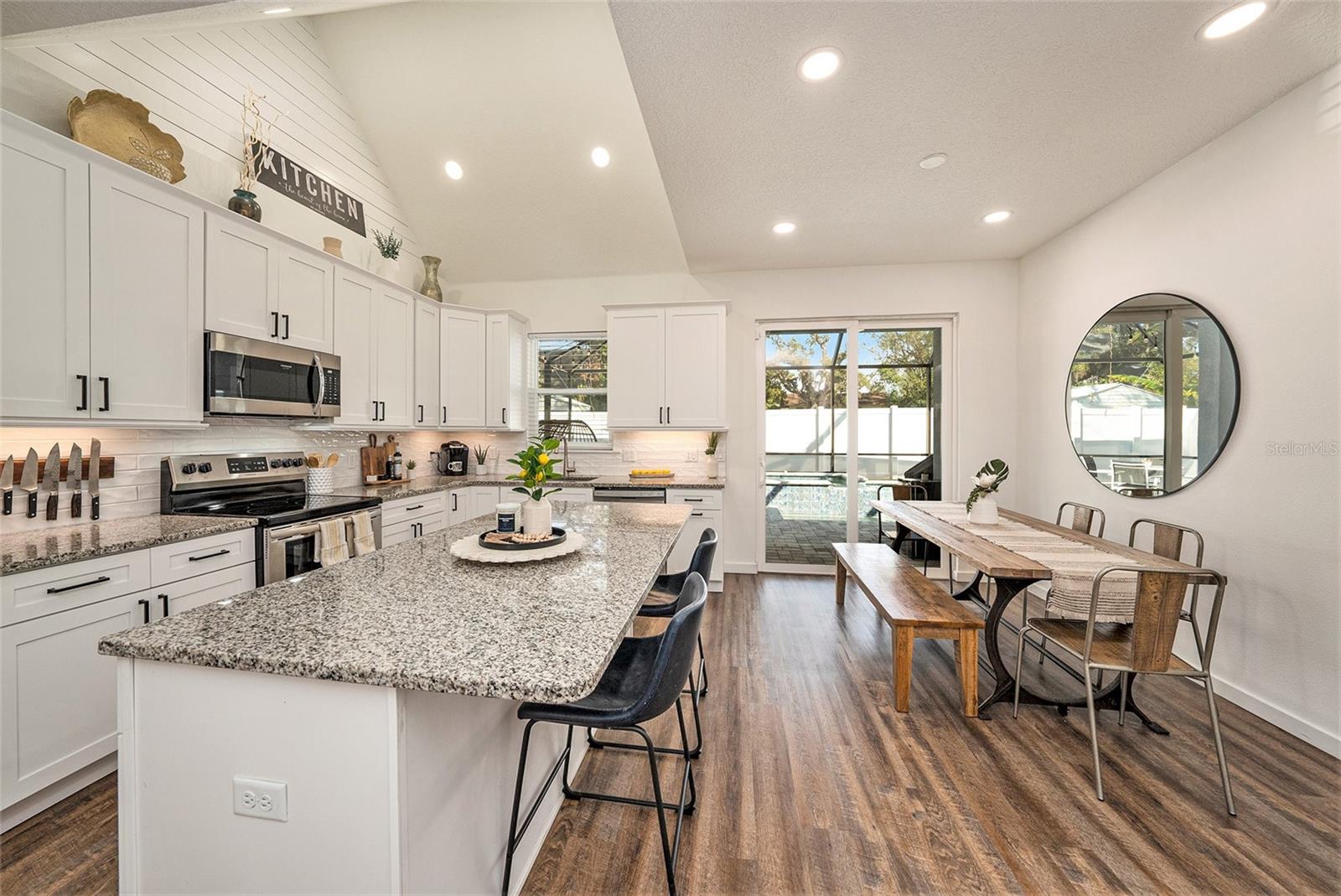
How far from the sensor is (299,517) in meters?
2.67

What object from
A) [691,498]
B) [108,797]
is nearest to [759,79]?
[691,498]

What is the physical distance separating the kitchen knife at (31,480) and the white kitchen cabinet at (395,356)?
1809 mm

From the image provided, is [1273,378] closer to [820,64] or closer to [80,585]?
[820,64]

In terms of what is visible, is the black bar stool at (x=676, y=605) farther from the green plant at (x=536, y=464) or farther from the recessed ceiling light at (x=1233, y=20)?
the recessed ceiling light at (x=1233, y=20)

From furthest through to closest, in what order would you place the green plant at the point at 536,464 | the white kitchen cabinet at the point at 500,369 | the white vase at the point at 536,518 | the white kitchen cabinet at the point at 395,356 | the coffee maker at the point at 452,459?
the coffee maker at the point at 452,459, the white kitchen cabinet at the point at 500,369, the white kitchen cabinet at the point at 395,356, the white vase at the point at 536,518, the green plant at the point at 536,464

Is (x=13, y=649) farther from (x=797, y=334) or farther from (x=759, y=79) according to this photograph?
(x=797, y=334)

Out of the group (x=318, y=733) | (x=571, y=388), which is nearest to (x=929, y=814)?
(x=318, y=733)

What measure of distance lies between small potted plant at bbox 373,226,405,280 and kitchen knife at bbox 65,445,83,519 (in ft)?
7.88

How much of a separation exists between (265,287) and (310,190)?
4.13 feet

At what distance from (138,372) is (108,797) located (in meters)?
1.67

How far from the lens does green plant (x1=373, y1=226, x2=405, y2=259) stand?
164 inches

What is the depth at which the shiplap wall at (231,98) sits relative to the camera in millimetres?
2273

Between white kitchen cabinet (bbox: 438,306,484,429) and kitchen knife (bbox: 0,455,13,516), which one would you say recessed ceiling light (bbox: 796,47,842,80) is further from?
kitchen knife (bbox: 0,455,13,516)

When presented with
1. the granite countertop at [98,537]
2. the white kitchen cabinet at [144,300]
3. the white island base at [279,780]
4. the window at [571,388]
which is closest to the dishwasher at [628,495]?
the window at [571,388]
